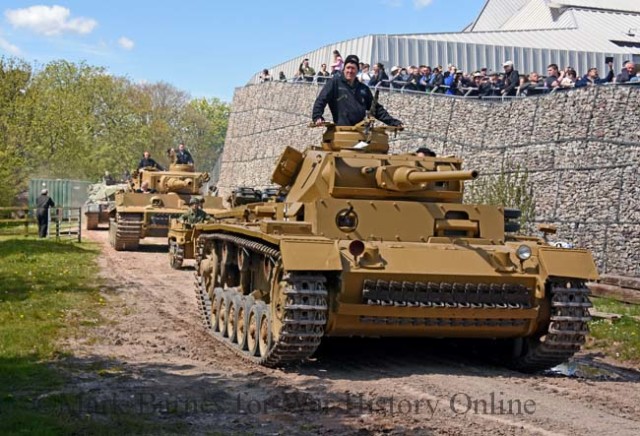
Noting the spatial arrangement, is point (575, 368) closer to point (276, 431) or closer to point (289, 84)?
point (276, 431)

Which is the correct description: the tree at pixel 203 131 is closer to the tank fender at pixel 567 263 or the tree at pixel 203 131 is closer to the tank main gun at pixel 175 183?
the tank main gun at pixel 175 183

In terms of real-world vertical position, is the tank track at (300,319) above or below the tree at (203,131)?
below

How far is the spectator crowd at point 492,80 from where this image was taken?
22203 mm

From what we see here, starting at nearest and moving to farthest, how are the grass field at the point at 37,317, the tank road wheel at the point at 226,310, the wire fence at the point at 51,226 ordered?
1. the grass field at the point at 37,317
2. the tank road wheel at the point at 226,310
3. the wire fence at the point at 51,226

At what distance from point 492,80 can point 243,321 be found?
15.1 metres

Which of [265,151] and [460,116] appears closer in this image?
[460,116]

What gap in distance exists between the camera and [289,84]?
38938 mm

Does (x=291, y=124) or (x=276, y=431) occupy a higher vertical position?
(x=291, y=124)

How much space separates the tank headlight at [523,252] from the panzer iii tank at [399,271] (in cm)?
1

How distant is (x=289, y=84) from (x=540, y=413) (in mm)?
31572

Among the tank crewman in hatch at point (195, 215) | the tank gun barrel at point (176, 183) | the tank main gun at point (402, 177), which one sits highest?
the tank gun barrel at point (176, 183)

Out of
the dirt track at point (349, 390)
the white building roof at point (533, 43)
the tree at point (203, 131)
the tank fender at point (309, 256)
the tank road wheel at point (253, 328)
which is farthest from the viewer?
the tree at point (203, 131)

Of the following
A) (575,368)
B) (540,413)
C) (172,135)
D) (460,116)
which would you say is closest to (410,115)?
(460,116)

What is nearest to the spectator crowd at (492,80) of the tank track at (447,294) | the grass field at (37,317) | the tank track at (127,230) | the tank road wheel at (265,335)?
the tank track at (127,230)
